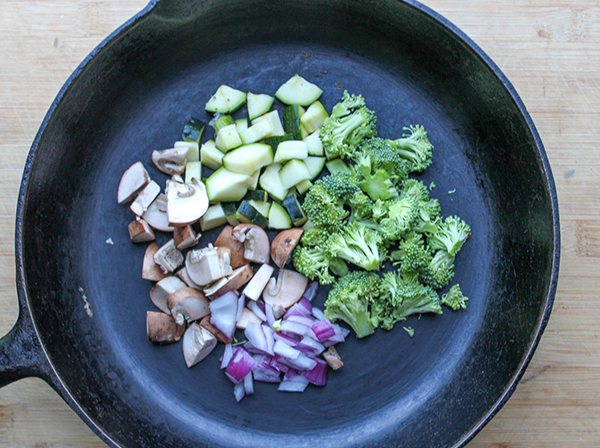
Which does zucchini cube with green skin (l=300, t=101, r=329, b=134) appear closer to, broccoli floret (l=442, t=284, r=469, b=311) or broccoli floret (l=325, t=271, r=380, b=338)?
broccoli floret (l=325, t=271, r=380, b=338)

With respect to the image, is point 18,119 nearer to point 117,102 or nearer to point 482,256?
point 117,102

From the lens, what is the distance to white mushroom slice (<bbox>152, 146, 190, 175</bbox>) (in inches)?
89.0

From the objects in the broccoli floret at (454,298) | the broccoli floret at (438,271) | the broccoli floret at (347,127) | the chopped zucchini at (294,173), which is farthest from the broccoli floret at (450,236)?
the chopped zucchini at (294,173)

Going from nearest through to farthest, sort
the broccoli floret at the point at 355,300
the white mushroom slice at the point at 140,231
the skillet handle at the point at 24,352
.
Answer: the skillet handle at the point at 24,352 → the broccoli floret at the point at 355,300 → the white mushroom slice at the point at 140,231

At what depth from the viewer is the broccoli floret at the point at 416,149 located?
229cm

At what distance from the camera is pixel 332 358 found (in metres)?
2.23

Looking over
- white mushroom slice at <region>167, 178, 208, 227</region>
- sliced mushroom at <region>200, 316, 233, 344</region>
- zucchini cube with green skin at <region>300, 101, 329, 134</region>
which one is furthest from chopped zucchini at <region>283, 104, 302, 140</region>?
sliced mushroom at <region>200, 316, 233, 344</region>

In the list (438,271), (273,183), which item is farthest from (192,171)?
(438,271)

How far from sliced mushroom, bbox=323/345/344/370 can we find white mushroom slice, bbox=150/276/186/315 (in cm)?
86

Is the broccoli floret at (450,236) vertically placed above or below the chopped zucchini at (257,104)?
below

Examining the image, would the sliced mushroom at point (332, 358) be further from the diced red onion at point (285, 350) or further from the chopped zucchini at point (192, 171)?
the chopped zucchini at point (192, 171)

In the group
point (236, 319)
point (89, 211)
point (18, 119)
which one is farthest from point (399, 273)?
point (18, 119)

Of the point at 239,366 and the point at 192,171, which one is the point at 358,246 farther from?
the point at 192,171

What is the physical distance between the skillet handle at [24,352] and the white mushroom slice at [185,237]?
754 mm
